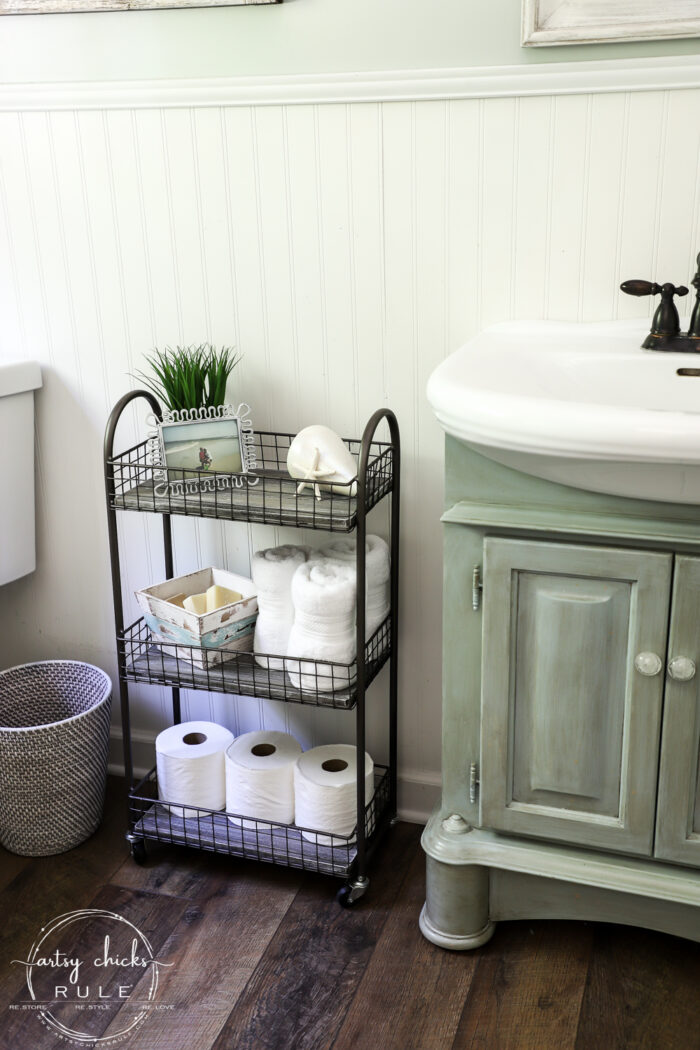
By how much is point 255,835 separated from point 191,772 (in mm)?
162

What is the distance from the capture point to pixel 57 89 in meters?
1.80

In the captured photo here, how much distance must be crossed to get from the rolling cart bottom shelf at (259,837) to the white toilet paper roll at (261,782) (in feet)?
0.07

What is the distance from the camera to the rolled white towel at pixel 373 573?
1.70m

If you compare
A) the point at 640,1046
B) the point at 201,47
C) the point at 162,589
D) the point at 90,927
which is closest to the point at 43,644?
the point at 162,589

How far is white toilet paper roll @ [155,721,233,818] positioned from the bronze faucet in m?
1.04

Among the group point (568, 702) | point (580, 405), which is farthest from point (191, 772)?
point (580, 405)

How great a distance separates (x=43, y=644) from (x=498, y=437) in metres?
1.32

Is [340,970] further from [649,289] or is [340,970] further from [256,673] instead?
[649,289]

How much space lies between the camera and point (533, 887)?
1.57m

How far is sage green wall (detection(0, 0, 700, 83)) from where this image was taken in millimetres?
1552

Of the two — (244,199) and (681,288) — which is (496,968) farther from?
(244,199)

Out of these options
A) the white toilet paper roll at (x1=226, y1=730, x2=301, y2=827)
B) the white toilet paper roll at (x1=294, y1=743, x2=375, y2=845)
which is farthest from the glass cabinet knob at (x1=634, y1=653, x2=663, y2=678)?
the white toilet paper roll at (x1=226, y1=730, x2=301, y2=827)

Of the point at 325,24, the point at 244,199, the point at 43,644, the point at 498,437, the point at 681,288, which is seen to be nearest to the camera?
the point at 498,437

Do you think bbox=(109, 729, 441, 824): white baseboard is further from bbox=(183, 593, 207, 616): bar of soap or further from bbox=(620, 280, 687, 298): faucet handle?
bbox=(620, 280, 687, 298): faucet handle
